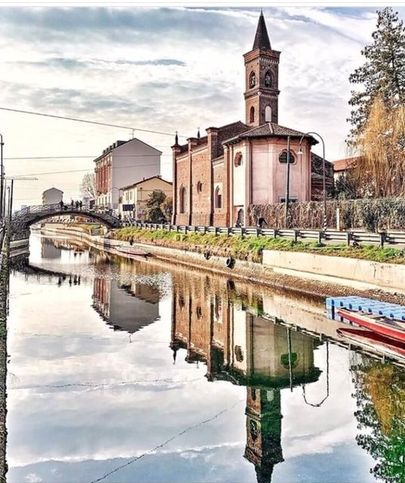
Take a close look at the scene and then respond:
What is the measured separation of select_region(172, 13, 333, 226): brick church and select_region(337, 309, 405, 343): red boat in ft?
85.0

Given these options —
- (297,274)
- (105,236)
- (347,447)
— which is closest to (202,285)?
(297,274)

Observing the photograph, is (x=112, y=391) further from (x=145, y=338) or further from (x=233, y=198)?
(x=233, y=198)

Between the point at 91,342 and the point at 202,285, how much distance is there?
1402 centimetres

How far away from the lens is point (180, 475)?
8.93 meters

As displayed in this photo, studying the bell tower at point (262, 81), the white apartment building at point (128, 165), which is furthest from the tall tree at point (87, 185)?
the bell tower at point (262, 81)

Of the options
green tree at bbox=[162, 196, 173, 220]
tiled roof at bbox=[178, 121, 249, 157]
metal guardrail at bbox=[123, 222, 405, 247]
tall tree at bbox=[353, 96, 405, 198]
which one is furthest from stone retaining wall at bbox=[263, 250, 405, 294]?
green tree at bbox=[162, 196, 173, 220]

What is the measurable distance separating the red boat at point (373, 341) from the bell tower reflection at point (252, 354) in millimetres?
1193

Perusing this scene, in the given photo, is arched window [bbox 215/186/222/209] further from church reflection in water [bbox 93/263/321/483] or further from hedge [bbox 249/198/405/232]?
church reflection in water [bbox 93/263/321/483]

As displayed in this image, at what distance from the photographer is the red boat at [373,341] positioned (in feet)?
50.7

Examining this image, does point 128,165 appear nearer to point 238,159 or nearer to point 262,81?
point 262,81

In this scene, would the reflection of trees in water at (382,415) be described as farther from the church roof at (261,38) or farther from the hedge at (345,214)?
the church roof at (261,38)

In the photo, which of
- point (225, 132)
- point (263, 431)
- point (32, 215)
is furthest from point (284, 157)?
point (263, 431)

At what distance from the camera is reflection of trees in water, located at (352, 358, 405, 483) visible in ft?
31.0

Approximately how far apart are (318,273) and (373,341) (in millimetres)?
9756
